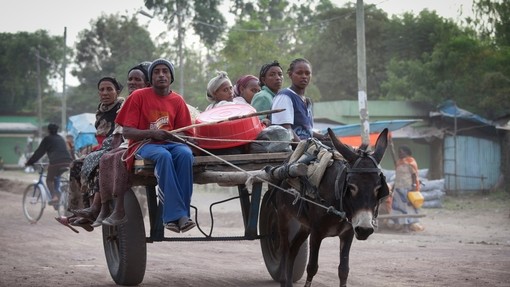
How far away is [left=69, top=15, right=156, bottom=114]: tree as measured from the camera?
169 feet

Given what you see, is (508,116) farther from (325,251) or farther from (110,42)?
(110,42)

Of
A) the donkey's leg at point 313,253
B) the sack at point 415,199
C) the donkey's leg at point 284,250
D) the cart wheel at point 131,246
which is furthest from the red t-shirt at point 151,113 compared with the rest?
the sack at point 415,199

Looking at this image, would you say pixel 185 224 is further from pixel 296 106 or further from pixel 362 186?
pixel 296 106

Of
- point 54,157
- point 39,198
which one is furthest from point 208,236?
point 39,198

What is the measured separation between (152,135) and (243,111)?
1031 millimetres

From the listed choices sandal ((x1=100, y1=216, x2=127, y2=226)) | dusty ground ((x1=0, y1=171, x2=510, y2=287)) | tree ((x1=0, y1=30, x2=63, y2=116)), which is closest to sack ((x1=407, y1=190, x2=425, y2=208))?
dusty ground ((x1=0, y1=171, x2=510, y2=287))

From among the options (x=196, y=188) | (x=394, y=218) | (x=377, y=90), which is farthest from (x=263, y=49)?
(x=394, y=218)

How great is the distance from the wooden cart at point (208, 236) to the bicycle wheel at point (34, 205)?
1044 cm

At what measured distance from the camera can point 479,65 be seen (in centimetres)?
2966

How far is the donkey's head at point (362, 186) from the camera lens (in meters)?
6.40

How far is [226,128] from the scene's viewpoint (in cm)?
809

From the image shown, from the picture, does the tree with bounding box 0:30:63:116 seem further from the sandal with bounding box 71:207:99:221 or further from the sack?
the sandal with bounding box 71:207:99:221

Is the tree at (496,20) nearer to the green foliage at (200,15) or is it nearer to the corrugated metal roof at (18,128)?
the green foliage at (200,15)

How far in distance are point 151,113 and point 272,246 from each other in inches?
87.3
